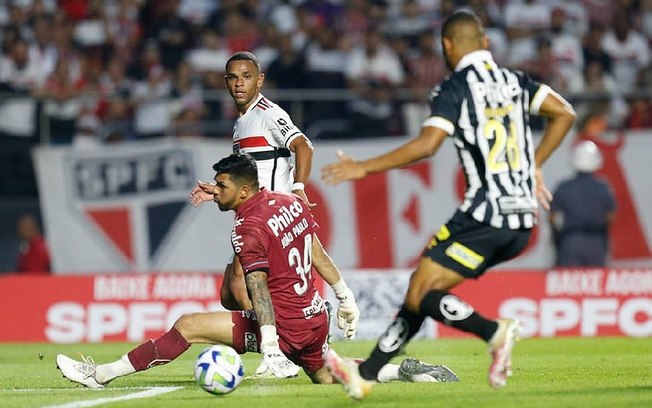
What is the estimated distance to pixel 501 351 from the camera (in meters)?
7.62

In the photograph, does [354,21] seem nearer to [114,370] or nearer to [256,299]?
[114,370]

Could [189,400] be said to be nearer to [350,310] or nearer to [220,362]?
[220,362]

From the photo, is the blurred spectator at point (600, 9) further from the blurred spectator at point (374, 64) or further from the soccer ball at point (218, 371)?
the soccer ball at point (218, 371)

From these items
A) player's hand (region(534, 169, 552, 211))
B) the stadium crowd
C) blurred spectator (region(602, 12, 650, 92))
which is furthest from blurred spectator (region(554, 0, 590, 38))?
player's hand (region(534, 169, 552, 211))

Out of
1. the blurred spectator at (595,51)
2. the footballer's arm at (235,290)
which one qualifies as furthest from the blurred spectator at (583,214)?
the footballer's arm at (235,290)

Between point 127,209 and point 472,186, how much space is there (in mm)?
10635

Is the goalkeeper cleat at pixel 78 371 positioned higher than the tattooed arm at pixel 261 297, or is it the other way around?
the tattooed arm at pixel 261 297

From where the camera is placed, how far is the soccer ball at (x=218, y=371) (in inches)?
333

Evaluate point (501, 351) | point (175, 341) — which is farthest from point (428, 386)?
point (175, 341)

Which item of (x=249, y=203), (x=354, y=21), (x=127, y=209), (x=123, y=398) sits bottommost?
(x=123, y=398)

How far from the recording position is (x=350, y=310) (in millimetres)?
9852

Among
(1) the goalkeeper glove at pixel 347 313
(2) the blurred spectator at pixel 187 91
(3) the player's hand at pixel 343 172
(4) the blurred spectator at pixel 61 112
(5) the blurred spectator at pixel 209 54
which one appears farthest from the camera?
(5) the blurred spectator at pixel 209 54

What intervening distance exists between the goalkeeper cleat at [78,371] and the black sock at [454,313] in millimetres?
2659

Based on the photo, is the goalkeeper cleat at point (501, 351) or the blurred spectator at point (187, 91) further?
the blurred spectator at point (187, 91)
